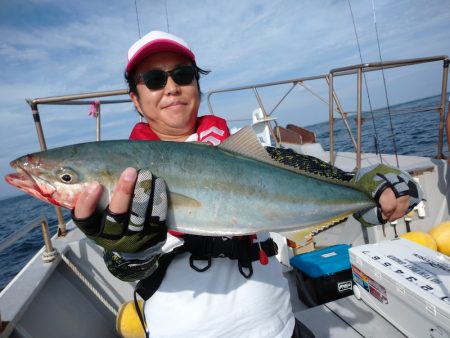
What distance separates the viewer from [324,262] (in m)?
4.58

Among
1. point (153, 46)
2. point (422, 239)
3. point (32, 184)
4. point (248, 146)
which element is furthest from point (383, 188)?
point (422, 239)

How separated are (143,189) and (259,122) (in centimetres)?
645

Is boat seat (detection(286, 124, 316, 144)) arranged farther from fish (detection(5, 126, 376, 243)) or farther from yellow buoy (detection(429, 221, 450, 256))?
fish (detection(5, 126, 376, 243))

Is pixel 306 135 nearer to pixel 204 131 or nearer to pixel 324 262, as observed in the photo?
pixel 324 262

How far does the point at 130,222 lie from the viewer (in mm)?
1822

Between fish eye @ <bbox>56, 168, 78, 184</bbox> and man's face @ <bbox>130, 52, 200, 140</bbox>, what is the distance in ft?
2.46

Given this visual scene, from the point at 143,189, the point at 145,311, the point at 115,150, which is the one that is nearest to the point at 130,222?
the point at 143,189

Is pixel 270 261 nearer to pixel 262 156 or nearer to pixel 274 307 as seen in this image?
pixel 274 307

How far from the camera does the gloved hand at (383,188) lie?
213cm

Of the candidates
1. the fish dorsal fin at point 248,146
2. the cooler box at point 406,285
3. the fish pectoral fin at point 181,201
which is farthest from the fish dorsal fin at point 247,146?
the cooler box at point 406,285

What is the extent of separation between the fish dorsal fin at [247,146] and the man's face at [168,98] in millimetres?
467

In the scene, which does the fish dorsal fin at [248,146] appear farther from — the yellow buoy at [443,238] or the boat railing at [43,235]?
the yellow buoy at [443,238]

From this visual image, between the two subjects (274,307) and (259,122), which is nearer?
(274,307)

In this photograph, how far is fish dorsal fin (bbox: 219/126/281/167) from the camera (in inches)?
85.5
